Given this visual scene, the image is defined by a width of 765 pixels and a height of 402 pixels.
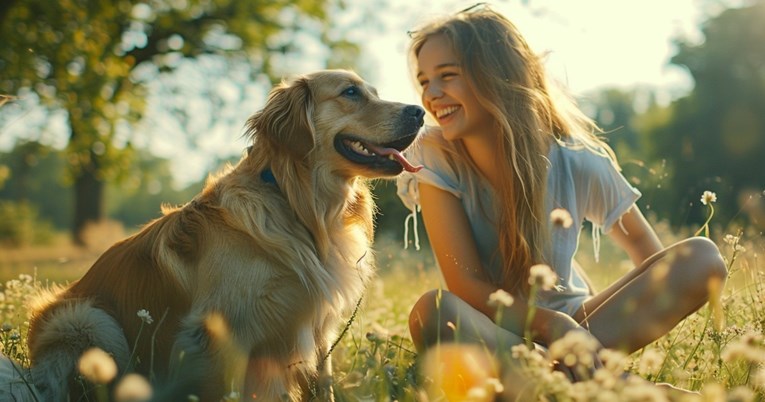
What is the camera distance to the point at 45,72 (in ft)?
42.3

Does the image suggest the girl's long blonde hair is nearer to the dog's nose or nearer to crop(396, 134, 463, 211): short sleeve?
crop(396, 134, 463, 211): short sleeve

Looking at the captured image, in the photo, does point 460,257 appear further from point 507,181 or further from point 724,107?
point 724,107

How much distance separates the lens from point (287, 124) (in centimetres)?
354

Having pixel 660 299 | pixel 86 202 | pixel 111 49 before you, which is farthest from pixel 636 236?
pixel 86 202

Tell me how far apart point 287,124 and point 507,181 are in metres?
1.17

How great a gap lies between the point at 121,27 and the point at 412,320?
13683 millimetres

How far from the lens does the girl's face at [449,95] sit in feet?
12.7

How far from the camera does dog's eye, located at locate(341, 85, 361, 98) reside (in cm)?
385

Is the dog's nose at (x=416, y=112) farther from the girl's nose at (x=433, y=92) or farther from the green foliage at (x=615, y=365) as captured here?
the green foliage at (x=615, y=365)

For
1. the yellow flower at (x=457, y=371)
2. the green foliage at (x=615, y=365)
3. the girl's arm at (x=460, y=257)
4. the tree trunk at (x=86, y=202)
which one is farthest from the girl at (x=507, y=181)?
the tree trunk at (x=86, y=202)

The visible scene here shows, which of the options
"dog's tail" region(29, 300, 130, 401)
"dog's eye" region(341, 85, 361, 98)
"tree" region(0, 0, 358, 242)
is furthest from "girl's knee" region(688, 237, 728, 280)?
"tree" region(0, 0, 358, 242)

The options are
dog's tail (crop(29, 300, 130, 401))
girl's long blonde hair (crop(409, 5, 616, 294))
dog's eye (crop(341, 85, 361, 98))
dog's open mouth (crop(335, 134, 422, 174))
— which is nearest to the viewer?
dog's tail (crop(29, 300, 130, 401))

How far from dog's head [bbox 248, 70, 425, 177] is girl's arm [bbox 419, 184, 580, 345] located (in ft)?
1.06

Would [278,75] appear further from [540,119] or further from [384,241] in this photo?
[540,119]
